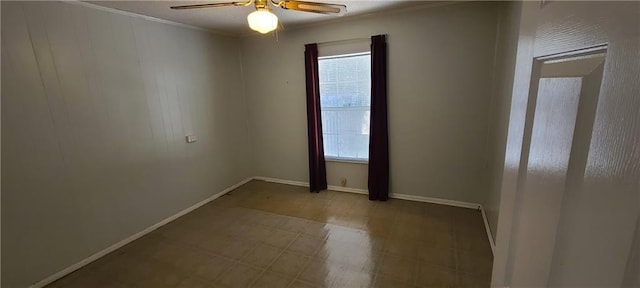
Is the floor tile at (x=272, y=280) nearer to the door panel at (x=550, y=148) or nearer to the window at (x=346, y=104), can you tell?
the door panel at (x=550, y=148)

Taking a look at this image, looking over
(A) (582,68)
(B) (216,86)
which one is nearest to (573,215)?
(A) (582,68)

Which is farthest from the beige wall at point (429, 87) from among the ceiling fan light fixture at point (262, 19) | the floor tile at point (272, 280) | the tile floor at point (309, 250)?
the floor tile at point (272, 280)

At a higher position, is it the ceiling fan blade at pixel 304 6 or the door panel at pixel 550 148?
the ceiling fan blade at pixel 304 6

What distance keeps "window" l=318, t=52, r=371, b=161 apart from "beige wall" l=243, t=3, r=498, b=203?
254 millimetres

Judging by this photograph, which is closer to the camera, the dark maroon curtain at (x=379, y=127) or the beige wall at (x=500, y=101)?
the beige wall at (x=500, y=101)

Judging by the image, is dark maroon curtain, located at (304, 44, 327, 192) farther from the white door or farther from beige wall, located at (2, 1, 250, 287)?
the white door

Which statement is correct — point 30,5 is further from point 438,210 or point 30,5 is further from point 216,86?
point 438,210

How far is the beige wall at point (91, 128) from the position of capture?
6.51 feet

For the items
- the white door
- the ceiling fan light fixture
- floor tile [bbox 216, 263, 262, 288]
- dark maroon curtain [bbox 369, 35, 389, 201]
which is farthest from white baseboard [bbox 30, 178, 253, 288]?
the white door

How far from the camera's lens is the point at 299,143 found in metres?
4.02

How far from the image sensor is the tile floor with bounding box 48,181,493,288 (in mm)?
2121

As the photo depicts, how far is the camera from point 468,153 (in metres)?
3.04

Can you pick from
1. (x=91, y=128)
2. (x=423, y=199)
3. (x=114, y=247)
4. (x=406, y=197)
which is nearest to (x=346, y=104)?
(x=406, y=197)

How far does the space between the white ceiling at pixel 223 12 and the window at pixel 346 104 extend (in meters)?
0.56
